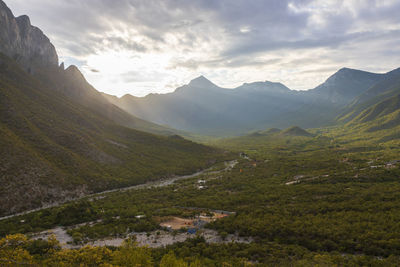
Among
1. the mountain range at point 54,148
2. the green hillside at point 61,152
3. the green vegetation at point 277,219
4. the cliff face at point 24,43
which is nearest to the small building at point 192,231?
the green vegetation at point 277,219

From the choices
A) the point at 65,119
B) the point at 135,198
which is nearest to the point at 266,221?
the point at 135,198


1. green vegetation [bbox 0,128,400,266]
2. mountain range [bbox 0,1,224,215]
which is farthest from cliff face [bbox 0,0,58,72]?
green vegetation [bbox 0,128,400,266]

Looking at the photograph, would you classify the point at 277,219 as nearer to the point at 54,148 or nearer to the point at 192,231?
the point at 192,231

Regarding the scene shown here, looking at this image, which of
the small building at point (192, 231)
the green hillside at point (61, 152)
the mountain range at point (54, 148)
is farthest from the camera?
the mountain range at point (54, 148)

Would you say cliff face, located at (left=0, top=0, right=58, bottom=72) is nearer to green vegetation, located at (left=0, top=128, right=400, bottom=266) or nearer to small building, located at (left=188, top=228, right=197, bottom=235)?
green vegetation, located at (left=0, top=128, right=400, bottom=266)

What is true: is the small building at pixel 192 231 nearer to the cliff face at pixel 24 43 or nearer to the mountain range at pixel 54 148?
the mountain range at pixel 54 148

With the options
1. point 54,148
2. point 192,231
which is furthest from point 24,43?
point 192,231
